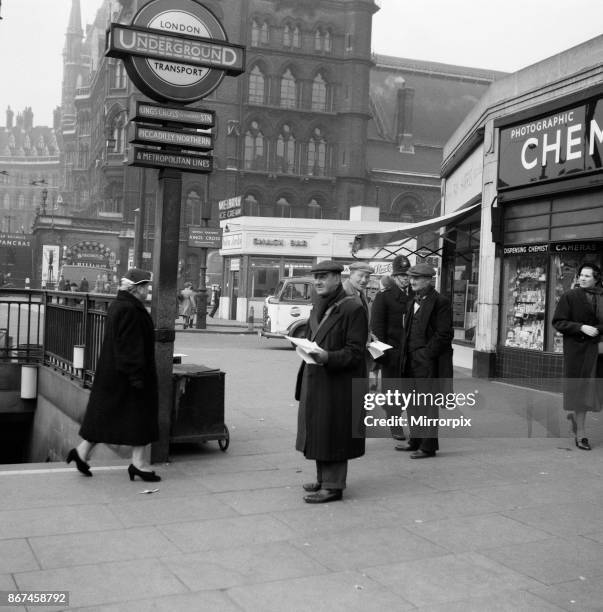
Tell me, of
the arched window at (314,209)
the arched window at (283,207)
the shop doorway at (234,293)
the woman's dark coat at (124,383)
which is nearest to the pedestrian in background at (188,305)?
the shop doorway at (234,293)

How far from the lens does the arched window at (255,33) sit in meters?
59.7

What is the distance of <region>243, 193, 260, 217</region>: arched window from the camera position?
59.6 metres

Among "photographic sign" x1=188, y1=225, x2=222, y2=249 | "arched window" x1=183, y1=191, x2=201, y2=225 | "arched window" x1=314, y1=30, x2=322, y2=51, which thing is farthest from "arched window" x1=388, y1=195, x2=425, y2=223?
"photographic sign" x1=188, y1=225, x2=222, y2=249

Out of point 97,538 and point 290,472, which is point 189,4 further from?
point 97,538

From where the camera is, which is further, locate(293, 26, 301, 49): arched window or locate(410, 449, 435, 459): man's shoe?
locate(293, 26, 301, 49): arched window

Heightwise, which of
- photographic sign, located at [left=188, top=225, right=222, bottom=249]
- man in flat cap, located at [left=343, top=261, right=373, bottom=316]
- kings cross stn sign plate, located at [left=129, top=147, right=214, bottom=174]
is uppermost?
photographic sign, located at [left=188, top=225, right=222, bottom=249]

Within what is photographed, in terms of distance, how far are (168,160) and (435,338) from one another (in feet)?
9.68

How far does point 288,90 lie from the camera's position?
2393 inches

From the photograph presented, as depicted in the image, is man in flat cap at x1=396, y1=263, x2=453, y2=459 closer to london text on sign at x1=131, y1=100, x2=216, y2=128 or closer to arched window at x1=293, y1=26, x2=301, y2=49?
london text on sign at x1=131, y1=100, x2=216, y2=128

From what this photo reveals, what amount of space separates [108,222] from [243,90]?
1381 cm

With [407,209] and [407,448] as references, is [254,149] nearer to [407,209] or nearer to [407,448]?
[407,209]

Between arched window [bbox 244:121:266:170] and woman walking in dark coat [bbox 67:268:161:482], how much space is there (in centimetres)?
5388

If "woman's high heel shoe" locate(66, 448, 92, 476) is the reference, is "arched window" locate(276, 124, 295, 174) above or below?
above

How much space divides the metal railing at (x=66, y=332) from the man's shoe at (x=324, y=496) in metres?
3.68
